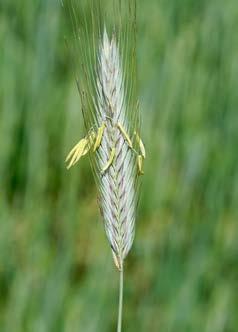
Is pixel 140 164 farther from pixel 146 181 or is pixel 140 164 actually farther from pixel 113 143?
pixel 146 181

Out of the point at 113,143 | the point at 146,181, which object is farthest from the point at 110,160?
the point at 146,181

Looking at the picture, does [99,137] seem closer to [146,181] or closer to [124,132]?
[124,132]

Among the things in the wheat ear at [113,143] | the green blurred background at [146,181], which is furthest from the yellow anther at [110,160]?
the green blurred background at [146,181]

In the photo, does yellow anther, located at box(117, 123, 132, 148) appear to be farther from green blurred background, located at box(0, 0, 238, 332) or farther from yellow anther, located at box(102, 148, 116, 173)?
green blurred background, located at box(0, 0, 238, 332)

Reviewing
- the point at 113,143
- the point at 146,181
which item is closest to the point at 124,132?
the point at 113,143

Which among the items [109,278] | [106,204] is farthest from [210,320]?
[106,204]

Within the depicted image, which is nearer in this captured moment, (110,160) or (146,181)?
(110,160)

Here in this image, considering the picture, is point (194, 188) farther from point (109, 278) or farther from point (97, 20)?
point (97, 20)

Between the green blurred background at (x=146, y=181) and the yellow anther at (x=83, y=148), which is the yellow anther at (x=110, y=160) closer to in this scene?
the yellow anther at (x=83, y=148)
